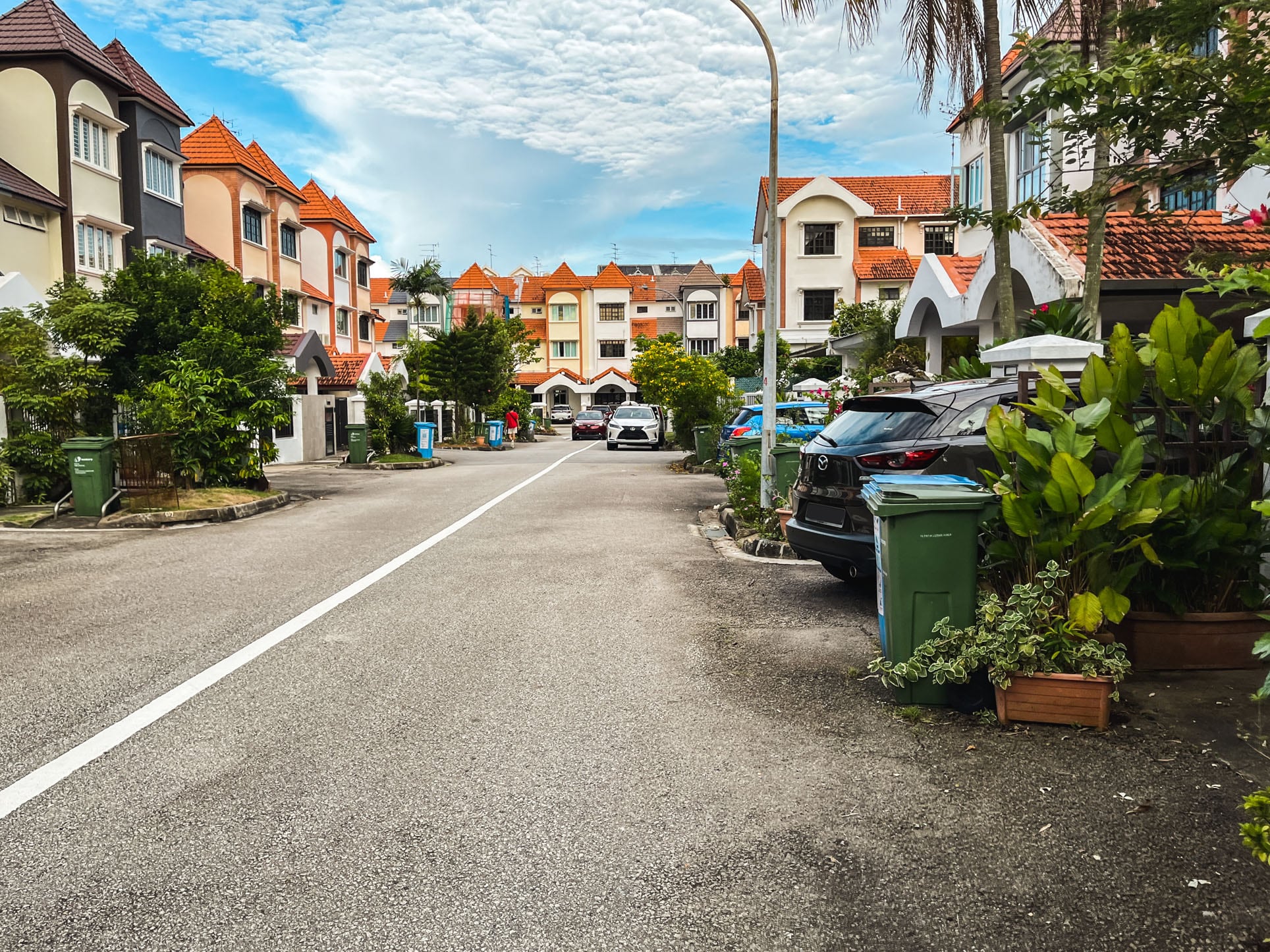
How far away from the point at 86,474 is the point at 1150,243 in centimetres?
1587

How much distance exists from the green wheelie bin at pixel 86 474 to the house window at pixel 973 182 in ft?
71.8

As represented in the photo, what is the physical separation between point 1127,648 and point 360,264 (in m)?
48.0

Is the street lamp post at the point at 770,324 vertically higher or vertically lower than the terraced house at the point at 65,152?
lower

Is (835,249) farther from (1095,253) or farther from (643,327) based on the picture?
(643,327)

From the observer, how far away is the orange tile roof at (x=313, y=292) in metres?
42.2

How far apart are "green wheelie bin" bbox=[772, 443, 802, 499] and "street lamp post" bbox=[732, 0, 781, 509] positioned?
140 mm

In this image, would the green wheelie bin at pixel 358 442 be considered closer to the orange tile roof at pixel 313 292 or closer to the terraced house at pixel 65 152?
the terraced house at pixel 65 152

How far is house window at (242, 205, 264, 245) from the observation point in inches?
1441

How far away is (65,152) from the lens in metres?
25.5

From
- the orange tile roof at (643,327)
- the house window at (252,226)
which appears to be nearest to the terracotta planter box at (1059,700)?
the house window at (252,226)

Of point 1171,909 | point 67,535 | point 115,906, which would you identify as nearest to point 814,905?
point 1171,909

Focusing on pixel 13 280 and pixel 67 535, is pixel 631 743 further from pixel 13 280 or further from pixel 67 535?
pixel 13 280

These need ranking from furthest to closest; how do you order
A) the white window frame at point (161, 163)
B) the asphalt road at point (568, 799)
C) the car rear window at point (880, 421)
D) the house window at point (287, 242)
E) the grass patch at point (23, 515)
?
the house window at point (287, 242)
the white window frame at point (161, 163)
the grass patch at point (23, 515)
the car rear window at point (880, 421)
the asphalt road at point (568, 799)

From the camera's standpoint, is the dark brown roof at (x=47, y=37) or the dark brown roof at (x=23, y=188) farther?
the dark brown roof at (x=47, y=37)
